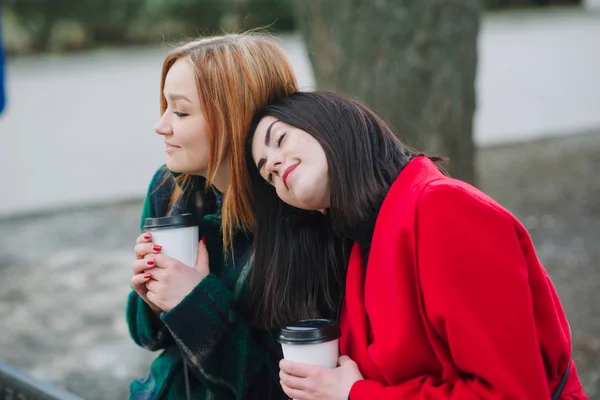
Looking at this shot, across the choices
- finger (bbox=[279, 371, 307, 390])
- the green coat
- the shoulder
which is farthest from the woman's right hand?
the shoulder

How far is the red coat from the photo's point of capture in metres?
1.67

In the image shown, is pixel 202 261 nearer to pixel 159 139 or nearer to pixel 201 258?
pixel 201 258

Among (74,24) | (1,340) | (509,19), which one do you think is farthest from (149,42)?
(1,340)

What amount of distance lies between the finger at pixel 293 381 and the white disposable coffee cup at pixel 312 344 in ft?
0.12

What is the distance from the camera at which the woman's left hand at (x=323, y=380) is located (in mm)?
1847

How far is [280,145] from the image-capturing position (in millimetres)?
1975

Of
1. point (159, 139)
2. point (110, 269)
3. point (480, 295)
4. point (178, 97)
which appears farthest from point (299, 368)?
point (159, 139)

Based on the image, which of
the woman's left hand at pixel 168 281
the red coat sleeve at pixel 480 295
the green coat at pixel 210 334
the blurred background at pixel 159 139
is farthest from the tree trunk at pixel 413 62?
the red coat sleeve at pixel 480 295

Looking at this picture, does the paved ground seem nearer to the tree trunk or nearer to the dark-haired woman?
the tree trunk

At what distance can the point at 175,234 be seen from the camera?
7.09ft

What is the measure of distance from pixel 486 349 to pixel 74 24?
60.8 ft

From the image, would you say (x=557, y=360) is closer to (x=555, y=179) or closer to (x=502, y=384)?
(x=502, y=384)

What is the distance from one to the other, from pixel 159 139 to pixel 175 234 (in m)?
8.98

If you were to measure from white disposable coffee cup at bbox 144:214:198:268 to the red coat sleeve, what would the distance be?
698 mm
